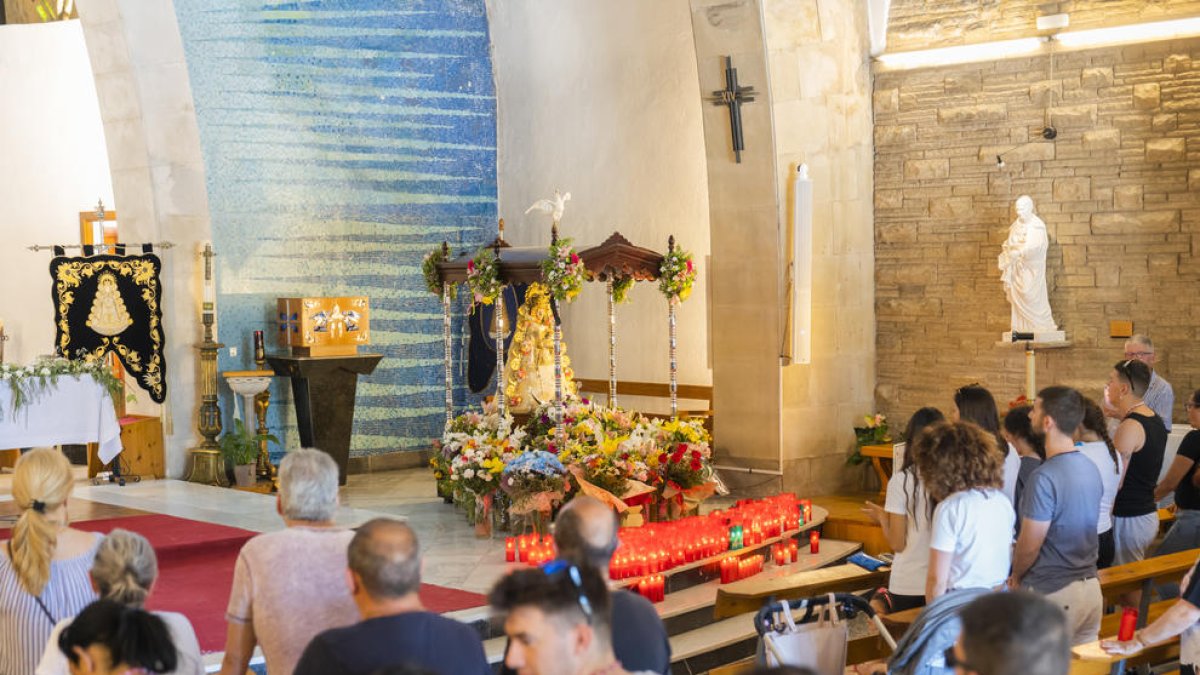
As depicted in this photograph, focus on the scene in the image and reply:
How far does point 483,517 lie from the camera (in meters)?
8.54

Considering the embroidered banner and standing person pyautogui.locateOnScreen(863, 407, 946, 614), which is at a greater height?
the embroidered banner

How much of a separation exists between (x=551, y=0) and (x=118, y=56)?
4172mm

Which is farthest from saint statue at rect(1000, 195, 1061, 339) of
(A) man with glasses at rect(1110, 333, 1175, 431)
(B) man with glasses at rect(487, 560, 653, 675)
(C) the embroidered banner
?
(B) man with glasses at rect(487, 560, 653, 675)

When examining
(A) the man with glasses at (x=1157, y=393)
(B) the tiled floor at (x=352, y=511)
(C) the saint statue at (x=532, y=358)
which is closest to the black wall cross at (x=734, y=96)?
(C) the saint statue at (x=532, y=358)

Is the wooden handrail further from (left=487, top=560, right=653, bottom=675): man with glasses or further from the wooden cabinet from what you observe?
(left=487, top=560, right=653, bottom=675): man with glasses

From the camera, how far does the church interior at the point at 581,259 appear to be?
340 inches

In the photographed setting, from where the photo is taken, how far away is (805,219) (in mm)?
9898

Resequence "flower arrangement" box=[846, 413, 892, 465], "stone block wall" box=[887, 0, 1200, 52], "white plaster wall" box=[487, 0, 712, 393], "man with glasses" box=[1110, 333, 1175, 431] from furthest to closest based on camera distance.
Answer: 1. "white plaster wall" box=[487, 0, 712, 393]
2. "flower arrangement" box=[846, 413, 892, 465]
3. "stone block wall" box=[887, 0, 1200, 52]
4. "man with glasses" box=[1110, 333, 1175, 431]

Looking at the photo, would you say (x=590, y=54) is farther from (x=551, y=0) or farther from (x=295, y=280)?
(x=295, y=280)

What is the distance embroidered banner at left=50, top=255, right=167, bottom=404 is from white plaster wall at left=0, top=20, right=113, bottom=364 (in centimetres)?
265

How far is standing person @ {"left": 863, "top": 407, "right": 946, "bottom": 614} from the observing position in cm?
460

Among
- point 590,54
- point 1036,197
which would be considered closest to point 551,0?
point 590,54

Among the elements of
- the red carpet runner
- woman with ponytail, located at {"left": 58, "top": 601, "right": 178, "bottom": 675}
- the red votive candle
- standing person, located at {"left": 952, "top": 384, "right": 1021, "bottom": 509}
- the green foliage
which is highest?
standing person, located at {"left": 952, "top": 384, "right": 1021, "bottom": 509}

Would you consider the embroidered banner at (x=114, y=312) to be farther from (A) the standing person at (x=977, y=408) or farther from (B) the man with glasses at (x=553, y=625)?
(B) the man with glasses at (x=553, y=625)
